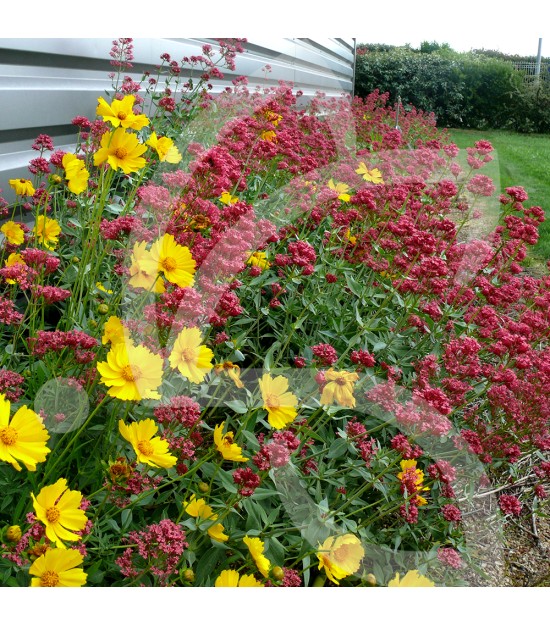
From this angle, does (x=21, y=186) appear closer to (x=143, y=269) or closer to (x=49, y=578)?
(x=143, y=269)

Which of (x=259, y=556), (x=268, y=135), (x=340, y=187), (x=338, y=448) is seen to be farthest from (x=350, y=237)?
(x=259, y=556)

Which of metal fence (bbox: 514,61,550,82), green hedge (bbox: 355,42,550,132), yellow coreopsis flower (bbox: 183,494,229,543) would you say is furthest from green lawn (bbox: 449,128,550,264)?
yellow coreopsis flower (bbox: 183,494,229,543)

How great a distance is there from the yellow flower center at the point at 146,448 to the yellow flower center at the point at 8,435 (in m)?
0.19

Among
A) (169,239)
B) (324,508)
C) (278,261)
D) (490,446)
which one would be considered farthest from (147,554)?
(490,446)

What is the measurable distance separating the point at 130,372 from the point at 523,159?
1369 mm

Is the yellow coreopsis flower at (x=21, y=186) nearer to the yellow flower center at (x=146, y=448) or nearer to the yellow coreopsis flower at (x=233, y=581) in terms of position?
the yellow flower center at (x=146, y=448)

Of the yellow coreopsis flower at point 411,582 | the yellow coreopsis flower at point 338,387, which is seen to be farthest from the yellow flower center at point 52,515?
the yellow coreopsis flower at point 411,582

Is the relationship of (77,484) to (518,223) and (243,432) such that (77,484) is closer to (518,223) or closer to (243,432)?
(243,432)

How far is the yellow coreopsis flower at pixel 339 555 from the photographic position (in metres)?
1.10

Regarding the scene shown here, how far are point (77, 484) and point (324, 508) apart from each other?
46 centimetres

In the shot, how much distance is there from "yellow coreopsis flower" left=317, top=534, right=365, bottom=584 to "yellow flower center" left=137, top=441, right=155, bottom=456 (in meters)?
0.36

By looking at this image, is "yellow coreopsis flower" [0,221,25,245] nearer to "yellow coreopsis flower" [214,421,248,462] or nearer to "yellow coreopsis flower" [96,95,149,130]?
"yellow coreopsis flower" [96,95,149,130]

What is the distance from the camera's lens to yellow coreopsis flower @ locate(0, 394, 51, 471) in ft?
2.63

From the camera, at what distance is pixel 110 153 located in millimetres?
1217
